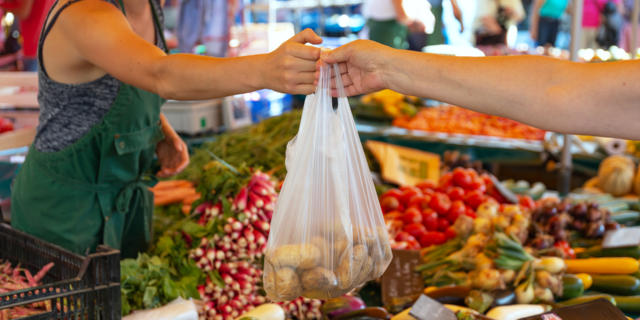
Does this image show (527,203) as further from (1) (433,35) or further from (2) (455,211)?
(1) (433,35)

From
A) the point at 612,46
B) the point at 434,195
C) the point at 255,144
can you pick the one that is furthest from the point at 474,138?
the point at 612,46

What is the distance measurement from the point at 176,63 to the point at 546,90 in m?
0.89

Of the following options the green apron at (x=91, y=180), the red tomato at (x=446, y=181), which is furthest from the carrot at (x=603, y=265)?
the green apron at (x=91, y=180)

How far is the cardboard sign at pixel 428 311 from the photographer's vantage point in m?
1.86

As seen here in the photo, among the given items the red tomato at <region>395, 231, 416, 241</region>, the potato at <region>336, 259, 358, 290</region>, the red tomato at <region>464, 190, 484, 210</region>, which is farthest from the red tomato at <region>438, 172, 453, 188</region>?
the potato at <region>336, 259, 358, 290</region>

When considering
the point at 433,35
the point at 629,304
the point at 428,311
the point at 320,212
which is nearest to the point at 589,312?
the point at 428,311

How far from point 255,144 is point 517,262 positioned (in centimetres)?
151

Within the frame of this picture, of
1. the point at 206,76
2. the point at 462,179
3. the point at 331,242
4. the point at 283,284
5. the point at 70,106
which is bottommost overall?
the point at 462,179

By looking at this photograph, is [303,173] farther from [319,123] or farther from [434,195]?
[434,195]

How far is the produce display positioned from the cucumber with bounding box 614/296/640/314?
9.06 feet

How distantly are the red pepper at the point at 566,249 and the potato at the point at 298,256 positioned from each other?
1.60 meters

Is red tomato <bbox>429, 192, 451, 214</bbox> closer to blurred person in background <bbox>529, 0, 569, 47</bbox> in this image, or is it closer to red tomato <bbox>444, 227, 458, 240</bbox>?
red tomato <bbox>444, 227, 458, 240</bbox>

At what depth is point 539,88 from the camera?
1.18 meters

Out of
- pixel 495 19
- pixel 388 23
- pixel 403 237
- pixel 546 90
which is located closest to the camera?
pixel 546 90
